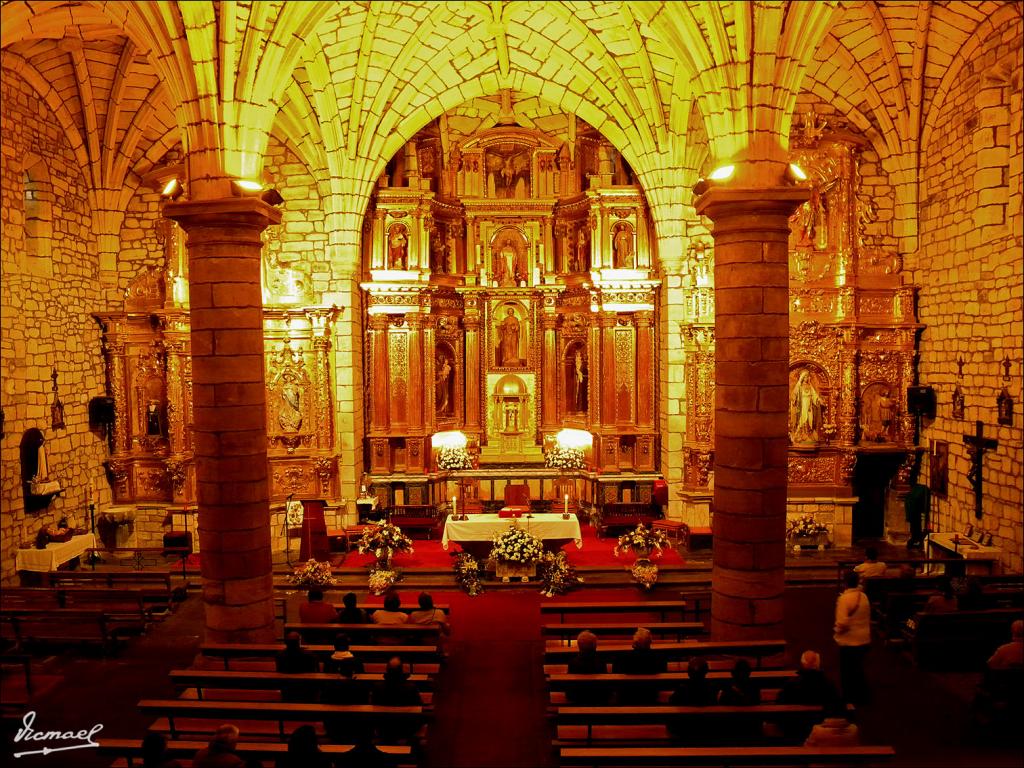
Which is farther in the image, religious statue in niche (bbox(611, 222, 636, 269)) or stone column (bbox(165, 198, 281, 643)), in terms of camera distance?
religious statue in niche (bbox(611, 222, 636, 269))

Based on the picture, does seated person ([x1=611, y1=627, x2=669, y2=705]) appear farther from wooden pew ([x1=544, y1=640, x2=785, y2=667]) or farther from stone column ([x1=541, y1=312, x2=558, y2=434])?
stone column ([x1=541, y1=312, x2=558, y2=434])

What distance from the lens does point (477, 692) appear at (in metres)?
9.48

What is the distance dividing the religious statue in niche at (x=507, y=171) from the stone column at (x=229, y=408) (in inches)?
409

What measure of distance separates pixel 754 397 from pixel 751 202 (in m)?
2.31

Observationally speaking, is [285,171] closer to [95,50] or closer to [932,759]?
[95,50]

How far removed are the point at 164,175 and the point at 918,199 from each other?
52.8 feet

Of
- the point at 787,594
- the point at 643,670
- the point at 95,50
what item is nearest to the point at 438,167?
the point at 95,50

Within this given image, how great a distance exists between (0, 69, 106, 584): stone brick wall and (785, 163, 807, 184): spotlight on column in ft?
42.8

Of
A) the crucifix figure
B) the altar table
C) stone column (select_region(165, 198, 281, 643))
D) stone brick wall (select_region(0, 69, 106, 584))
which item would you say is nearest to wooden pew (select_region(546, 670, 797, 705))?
stone column (select_region(165, 198, 281, 643))

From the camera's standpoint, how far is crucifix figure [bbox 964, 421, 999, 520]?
13281 mm

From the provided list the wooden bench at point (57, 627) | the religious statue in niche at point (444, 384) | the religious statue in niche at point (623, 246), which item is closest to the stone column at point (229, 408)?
the wooden bench at point (57, 627)

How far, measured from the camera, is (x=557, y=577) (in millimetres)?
13523

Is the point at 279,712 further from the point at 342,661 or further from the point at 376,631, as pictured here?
the point at 376,631

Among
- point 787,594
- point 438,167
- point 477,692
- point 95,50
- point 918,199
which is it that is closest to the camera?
point 477,692
